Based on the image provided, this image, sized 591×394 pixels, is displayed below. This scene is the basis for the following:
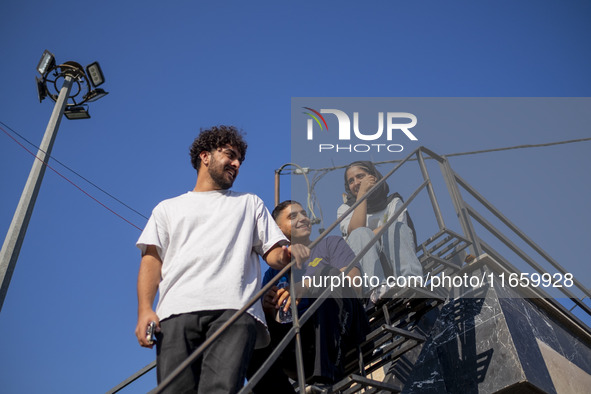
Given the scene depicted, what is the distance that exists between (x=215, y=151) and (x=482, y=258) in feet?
9.49

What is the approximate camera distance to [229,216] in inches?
128

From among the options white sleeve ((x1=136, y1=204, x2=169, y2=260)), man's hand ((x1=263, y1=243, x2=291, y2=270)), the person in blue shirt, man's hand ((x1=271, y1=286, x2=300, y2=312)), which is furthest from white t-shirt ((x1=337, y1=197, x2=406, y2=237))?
white sleeve ((x1=136, y1=204, x2=169, y2=260))

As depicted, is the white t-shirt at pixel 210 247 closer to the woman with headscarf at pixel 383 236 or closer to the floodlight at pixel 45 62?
the woman with headscarf at pixel 383 236

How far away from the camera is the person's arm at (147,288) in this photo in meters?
2.84

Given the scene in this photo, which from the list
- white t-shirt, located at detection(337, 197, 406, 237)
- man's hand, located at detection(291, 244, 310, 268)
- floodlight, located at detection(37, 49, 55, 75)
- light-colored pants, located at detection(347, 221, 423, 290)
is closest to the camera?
man's hand, located at detection(291, 244, 310, 268)

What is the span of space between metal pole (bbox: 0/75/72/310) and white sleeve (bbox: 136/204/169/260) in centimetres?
423

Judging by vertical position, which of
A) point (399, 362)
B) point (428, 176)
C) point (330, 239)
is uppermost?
point (428, 176)

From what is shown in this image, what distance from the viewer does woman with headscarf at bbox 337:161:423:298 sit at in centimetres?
477

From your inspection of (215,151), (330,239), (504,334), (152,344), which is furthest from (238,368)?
(504,334)

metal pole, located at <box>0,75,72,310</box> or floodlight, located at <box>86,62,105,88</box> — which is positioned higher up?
floodlight, located at <box>86,62,105,88</box>

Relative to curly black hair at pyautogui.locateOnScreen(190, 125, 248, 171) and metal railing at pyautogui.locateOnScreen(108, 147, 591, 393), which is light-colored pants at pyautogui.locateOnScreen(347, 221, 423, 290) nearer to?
metal railing at pyautogui.locateOnScreen(108, 147, 591, 393)

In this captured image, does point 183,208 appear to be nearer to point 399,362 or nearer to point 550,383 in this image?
point 399,362

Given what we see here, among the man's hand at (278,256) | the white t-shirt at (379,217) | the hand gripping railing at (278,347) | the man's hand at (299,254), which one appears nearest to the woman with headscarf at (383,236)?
the white t-shirt at (379,217)

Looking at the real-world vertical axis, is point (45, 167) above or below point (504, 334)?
above
